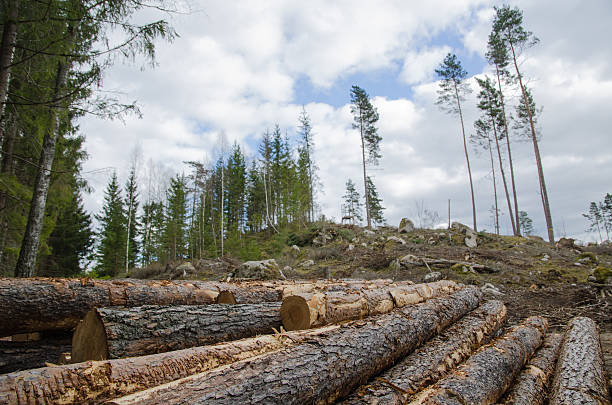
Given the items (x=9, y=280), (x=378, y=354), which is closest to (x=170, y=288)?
(x=9, y=280)

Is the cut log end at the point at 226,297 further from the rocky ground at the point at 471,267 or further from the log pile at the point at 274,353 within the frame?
the rocky ground at the point at 471,267

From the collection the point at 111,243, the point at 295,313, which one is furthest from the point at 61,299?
the point at 111,243

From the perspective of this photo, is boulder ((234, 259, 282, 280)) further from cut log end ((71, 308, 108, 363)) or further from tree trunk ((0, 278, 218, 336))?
cut log end ((71, 308, 108, 363))

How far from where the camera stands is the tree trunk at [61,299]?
9.71 ft

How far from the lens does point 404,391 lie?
2465mm

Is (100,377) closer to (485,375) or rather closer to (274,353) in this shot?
(274,353)

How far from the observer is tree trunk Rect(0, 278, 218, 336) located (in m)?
2.96

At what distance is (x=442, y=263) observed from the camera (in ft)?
37.8

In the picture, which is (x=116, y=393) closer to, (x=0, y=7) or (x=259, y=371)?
(x=259, y=371)

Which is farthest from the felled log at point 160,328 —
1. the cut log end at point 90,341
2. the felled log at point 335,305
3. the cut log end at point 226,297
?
the cut log end at point 226,297

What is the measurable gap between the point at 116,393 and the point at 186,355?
0.50m

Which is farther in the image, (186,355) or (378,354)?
(378,354)

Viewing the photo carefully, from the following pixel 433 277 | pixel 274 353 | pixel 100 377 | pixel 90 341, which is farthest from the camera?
pixel 433 277

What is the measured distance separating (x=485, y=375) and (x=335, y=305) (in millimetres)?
1575
